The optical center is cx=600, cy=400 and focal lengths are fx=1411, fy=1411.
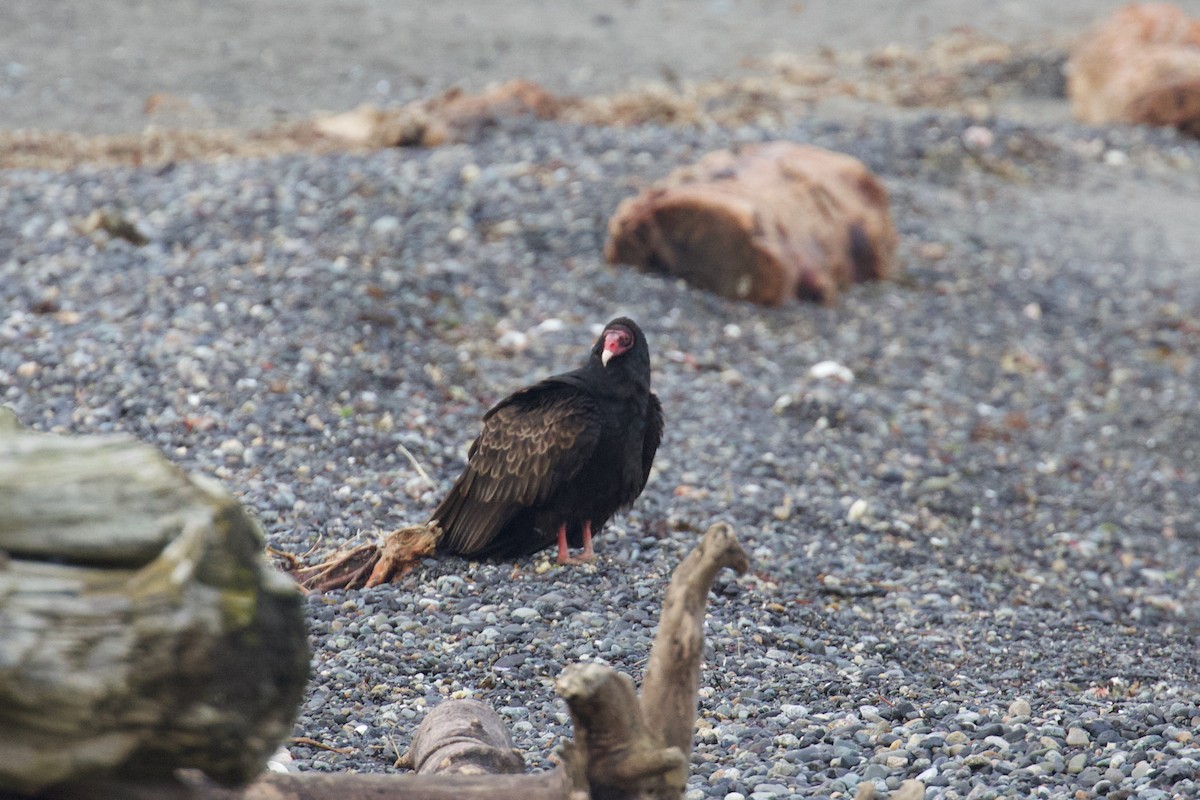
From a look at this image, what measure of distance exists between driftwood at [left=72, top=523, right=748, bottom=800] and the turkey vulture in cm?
270

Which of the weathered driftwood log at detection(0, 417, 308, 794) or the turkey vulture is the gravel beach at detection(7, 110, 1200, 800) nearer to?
the turkey vulture

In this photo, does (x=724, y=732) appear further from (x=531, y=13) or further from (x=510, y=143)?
(x=531, y=13)

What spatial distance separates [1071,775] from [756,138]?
975cm

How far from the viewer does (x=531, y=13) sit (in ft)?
67.2

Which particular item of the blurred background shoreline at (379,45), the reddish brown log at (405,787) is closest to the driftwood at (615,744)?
the reddish brown log at (405,787)

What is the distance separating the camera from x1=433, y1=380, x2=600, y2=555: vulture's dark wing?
5980 millimetres

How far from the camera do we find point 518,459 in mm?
6043

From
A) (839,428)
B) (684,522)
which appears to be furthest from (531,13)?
(684,522)

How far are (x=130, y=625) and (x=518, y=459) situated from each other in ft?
11.6

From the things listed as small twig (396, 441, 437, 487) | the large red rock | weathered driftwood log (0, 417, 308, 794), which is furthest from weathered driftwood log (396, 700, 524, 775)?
the large red rock

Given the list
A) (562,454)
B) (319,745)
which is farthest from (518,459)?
(319,745)

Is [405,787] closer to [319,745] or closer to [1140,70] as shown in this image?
[319,745]

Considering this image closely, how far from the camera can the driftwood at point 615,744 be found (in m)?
2.98

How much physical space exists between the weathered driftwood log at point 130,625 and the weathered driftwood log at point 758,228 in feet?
25.8
